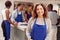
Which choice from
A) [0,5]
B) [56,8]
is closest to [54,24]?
[56,8]

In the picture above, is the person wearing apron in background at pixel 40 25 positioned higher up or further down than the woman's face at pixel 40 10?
further down

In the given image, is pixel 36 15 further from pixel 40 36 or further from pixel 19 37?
pixel 19 37

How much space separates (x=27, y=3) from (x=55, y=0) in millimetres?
770

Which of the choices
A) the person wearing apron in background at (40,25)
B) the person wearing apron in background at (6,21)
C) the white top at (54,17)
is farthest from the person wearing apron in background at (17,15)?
the person wearing apron in background at (40,25)

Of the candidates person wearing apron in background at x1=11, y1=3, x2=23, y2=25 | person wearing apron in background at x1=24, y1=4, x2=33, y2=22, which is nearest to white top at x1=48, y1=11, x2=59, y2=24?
person wearing apron in background at x1=24, y1=4, x2=33, y2=22

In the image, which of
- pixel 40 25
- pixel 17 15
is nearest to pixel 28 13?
pixel 17 15

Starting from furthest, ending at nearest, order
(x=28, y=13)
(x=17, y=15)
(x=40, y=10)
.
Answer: (x=28, y=13)
(x=17, y=15)
(x=40, y=10)

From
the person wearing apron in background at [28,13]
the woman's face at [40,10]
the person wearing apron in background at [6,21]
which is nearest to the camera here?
the woman's face at [40,10]

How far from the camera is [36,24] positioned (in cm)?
279

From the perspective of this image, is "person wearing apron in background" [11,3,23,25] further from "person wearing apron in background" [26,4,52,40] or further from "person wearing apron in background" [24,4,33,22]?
"person wearing apron in background" [26,4,52,40]

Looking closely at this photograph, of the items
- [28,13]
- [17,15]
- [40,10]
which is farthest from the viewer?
[28,13]

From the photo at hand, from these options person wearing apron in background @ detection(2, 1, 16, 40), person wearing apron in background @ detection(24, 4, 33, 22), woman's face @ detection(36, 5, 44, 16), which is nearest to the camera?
woman's face @ detection(36, 5, 44, 16)

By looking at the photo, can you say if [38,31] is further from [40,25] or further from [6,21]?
[6,21]

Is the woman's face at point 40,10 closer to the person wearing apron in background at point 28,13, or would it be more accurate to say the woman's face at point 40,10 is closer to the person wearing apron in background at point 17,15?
the person wearing apron in background at point 17,15
